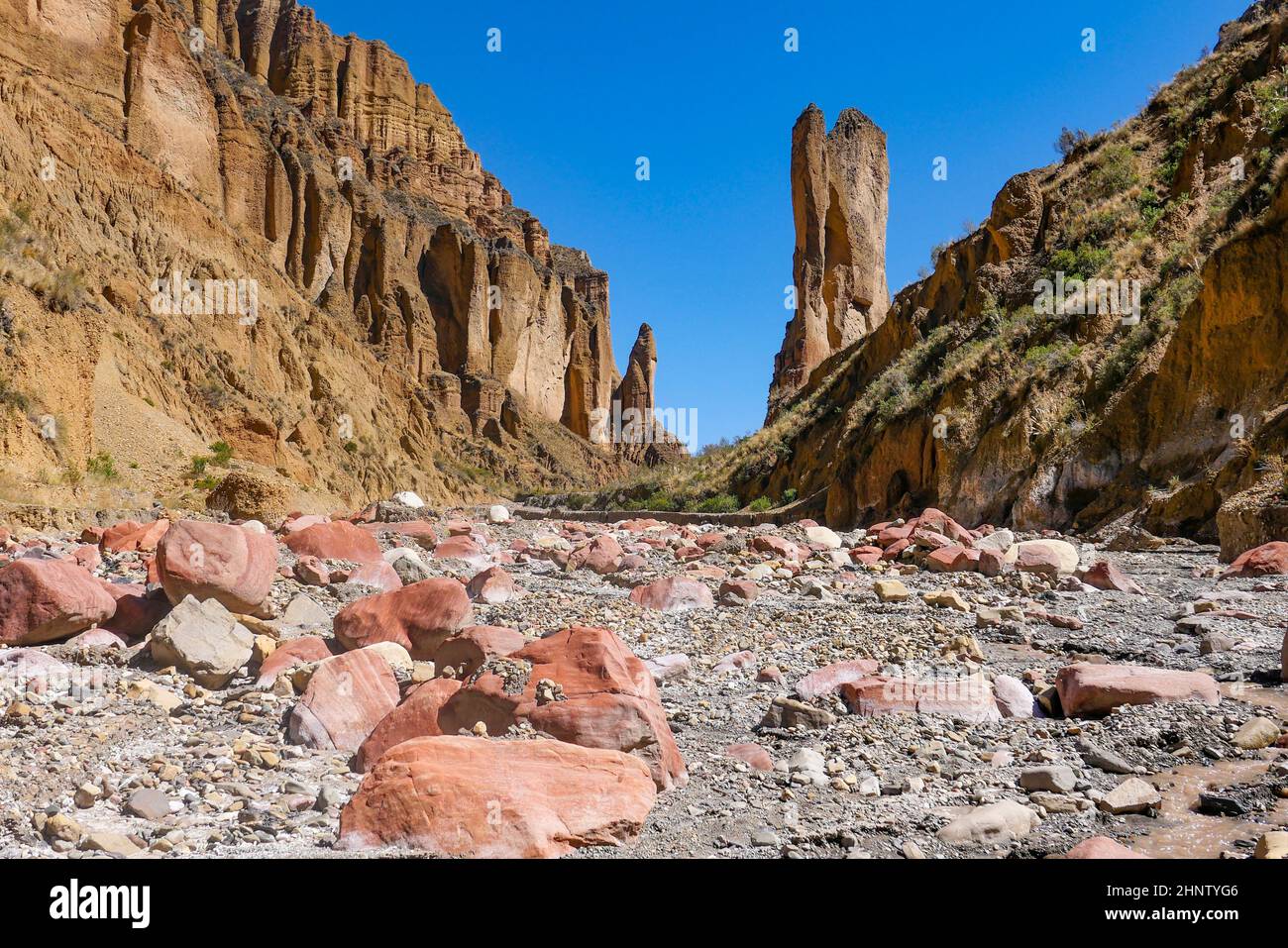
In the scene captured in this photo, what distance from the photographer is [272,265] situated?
3681cm

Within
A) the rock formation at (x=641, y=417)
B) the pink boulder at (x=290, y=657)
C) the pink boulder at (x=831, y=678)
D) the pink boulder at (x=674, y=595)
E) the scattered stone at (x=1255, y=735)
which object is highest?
the rock formation at (x=641, y=417)

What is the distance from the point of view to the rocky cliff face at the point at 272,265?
2058 centimetres

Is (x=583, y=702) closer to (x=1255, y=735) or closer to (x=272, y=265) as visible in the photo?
(x=1255, y=735)

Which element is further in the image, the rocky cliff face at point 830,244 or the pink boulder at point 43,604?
the rocky cliff face at point 830,244

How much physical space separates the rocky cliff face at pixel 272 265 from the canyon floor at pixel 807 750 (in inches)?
435

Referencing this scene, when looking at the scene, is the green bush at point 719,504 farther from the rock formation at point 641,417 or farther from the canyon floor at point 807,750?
the rock formation at point 641,417

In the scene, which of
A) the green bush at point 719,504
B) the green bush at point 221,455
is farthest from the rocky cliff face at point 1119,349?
the green bush at point 221,455

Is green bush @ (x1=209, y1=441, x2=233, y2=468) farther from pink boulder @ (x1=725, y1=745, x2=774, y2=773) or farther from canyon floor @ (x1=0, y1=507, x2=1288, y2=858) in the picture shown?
pink boulder @ (x1=725, y1=745, x2=774, y2=773)

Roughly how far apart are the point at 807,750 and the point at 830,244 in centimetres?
4373

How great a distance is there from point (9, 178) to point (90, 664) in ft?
75.5

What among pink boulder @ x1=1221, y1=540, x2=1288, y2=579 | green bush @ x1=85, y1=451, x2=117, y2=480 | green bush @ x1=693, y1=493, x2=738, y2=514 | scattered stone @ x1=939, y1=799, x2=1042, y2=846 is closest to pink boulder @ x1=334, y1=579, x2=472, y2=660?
scattered stone @ x1=939, y1=799, x2=1042, y2=846

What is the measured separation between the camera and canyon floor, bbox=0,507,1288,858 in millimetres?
2867

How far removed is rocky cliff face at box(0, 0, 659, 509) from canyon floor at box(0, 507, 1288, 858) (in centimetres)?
1105

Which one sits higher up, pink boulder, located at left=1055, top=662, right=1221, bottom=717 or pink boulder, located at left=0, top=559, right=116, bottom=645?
pink boulder, located at left=0, top=559, right=116, bottom=645
